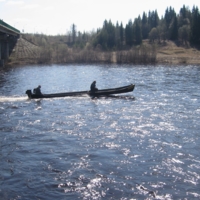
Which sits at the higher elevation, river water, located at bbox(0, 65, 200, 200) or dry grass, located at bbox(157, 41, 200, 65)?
dry grass, located at bbox(157, 41, 200, 65)

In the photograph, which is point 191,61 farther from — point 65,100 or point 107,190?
point 107,190

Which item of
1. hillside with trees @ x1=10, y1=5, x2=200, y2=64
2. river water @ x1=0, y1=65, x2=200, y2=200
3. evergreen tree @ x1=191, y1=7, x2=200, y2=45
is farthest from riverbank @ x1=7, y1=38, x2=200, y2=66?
river water @ x1=0, y1=65, x2=200, y2=200

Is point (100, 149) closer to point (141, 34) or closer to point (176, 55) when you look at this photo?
point (176, 55)

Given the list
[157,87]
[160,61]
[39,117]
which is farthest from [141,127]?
[160,61]

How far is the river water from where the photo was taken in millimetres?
14102

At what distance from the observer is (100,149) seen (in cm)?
1908

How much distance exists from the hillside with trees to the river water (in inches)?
2673

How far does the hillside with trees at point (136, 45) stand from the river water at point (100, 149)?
6790 cm

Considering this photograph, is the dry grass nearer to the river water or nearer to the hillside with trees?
the hillside with trees

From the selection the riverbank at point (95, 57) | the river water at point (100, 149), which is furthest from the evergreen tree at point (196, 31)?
the river water at point (100, 149)

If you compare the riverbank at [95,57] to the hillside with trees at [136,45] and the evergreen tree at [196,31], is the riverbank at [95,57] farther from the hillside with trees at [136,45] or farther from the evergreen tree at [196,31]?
the evergreen tree at [196,31]

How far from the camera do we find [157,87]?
47469mm

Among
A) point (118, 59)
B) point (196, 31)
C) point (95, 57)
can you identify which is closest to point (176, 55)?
point (196, 31)

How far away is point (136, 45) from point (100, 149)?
136m
